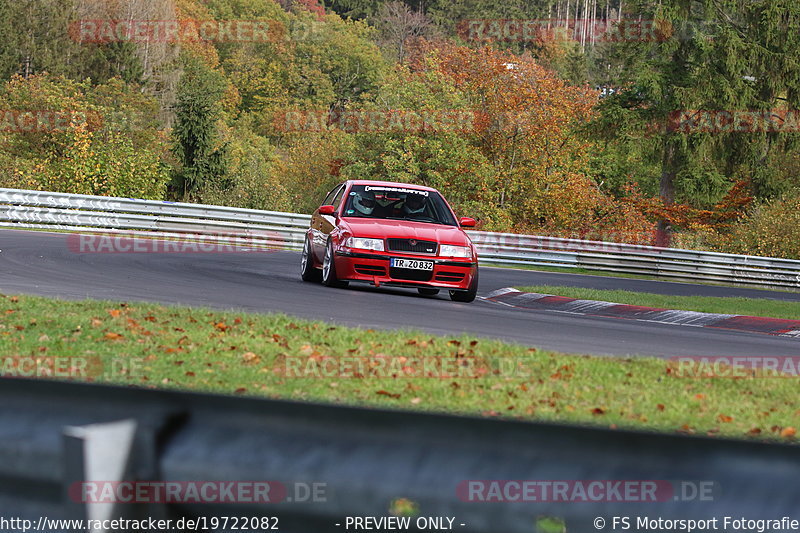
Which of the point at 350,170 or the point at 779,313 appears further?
the point at 350,170

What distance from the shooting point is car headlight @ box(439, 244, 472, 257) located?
1425 cm

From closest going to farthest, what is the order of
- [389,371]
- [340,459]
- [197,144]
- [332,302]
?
[340,459] → [389,371] → [332,302] → [197,144]

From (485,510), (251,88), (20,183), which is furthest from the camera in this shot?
(251,88)

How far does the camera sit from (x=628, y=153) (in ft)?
158

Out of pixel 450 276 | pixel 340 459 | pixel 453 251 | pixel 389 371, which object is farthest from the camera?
pixel 450 276

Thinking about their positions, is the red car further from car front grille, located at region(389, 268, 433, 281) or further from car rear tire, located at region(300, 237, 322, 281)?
car rear tire, located at region(300, 237, 322, 281)

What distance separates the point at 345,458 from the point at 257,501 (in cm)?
21

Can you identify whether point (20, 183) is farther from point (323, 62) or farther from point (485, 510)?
point (323, 62)

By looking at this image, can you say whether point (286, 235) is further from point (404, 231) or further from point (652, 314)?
point (404, 231)

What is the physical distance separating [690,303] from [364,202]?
6400mm

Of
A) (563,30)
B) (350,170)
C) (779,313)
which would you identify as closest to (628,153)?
(350,170)

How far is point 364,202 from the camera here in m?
15.2

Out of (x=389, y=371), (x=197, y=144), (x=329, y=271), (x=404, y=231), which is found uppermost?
(x=389, y=371)

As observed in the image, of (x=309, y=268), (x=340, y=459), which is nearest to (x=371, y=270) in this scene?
(x=309, y=268)
